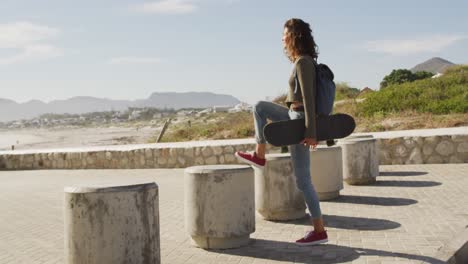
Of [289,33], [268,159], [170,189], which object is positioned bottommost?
[170,189]

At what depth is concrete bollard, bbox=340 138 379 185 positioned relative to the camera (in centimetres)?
1031

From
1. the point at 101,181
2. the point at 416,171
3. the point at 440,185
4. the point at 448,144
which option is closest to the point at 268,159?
the point at 101,181

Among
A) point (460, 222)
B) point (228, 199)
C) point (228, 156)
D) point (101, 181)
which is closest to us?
point (101, 181)

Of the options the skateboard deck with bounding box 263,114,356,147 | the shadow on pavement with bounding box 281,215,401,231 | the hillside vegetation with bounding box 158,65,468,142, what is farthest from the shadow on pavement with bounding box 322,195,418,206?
the hillside vegetation with bounding box 158,65,468,142

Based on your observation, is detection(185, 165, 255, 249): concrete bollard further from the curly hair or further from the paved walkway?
the curly hair

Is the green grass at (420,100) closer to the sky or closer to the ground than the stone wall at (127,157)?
closer to the sky

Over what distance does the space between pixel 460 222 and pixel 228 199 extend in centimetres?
281

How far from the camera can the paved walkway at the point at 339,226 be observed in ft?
17.9

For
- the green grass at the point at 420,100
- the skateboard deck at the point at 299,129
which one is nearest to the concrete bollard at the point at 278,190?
the skateboard deck at the point at 299,129

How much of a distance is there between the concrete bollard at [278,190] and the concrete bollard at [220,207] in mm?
1109

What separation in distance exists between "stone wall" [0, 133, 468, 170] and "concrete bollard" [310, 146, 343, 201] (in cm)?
526

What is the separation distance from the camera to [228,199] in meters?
5.88

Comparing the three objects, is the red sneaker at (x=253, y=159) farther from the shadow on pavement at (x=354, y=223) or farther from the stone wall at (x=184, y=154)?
the stone wall at (x=184, y=154)

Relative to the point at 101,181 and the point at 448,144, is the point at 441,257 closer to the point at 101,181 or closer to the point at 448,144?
the point at 101,181
